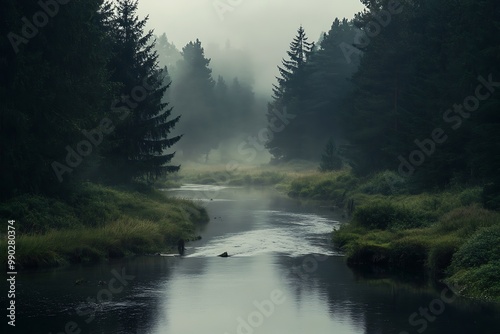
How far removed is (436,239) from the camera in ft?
101

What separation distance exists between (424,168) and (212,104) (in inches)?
4256

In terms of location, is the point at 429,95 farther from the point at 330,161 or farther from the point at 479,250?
the point at 330,161

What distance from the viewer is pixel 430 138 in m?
50.4

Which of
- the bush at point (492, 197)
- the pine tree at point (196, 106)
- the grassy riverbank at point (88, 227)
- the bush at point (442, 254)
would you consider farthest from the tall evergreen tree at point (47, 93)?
the pine tree at point (196, 106)

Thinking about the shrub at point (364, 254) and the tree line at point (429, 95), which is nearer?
the shrub at point (364, 254)

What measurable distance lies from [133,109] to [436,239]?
27800 millimetres

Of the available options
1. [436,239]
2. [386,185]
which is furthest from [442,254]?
[386,185]

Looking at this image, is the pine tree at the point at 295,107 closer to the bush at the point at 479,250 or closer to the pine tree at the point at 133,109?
the pine tree at the point at 133,109

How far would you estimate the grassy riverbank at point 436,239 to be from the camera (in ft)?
85.3

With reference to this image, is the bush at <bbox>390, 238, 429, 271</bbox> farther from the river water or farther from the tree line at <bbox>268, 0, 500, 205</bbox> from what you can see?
the tree line at <bbox>268, 0, 500, 205</bbox>

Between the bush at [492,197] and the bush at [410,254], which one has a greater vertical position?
the bush at [492,197]

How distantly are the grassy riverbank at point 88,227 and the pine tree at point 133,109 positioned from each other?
5.59 meters

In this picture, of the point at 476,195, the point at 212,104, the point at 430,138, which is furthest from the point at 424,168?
the point at 212,104

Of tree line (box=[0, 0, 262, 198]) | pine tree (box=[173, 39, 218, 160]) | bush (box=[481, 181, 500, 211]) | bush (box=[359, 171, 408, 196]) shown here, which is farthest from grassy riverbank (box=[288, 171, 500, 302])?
pine tree (box=[173, 39, 218, 160])
